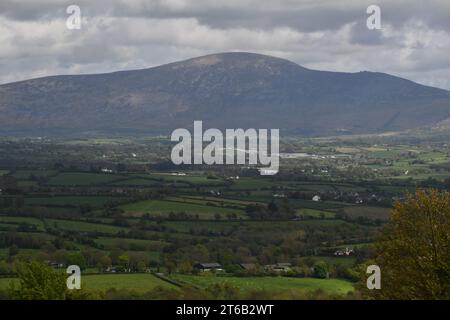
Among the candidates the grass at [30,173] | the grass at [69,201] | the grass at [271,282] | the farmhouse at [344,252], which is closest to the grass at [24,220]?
the grass at [69,201]

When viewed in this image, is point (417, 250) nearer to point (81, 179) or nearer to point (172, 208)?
point (172, 208)

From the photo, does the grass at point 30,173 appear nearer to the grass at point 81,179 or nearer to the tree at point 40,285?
the grass at point 81,179

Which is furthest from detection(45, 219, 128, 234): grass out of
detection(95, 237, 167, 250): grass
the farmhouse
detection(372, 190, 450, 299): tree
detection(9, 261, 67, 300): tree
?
detection(372, 190, 450, 299): tree

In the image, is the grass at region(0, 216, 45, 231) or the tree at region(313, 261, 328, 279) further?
the grass at region(0, 216, 45, 231)

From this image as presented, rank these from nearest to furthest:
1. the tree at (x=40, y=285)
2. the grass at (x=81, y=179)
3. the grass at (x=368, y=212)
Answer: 1. the tree at (x=40, y=285)
2. the grass at (x=368, y=212)
3. the grass at (x=81, y=179)

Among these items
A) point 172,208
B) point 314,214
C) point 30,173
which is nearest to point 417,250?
point 314,214

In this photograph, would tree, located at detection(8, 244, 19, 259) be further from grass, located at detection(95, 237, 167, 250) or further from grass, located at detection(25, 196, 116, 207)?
grass, located at detection(25, 196, 116, 207)

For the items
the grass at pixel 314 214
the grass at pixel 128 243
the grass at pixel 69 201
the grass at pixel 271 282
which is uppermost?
the grass at pixel 69 201
